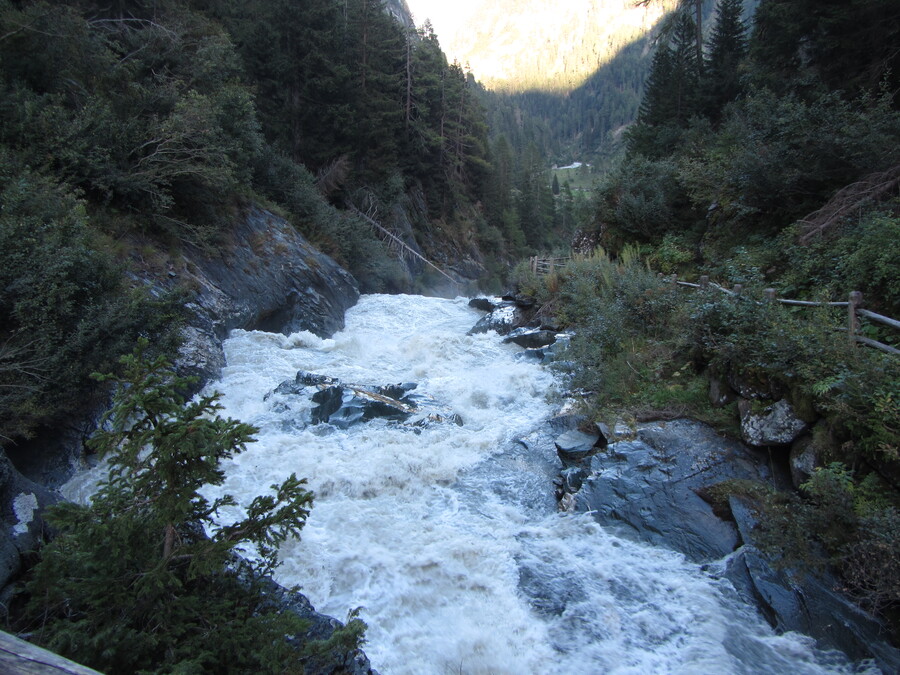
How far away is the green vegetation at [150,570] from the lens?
7.66ft

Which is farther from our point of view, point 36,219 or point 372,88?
point 372,88

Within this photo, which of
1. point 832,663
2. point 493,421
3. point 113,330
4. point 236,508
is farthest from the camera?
point 493,421

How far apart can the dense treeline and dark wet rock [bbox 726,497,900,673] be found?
0.17 m

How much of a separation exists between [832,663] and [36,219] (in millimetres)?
9778

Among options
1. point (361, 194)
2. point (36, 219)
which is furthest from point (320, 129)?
point (36, 219)

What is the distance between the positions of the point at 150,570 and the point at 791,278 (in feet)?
31.3

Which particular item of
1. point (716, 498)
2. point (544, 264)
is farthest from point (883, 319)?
point (544, 264)

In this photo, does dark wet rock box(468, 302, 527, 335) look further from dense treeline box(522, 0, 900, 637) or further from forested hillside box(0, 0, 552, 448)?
forested hillside box(0, 0, 552, 448)

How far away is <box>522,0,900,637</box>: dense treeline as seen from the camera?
412 centimetres

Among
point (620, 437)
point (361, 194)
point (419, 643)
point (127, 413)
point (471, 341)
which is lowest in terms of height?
point (419, 643)

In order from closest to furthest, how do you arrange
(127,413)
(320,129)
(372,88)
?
(127,413) → (320,129) → (372,88)

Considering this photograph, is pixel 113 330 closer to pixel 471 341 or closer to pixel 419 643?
pixel 419 643

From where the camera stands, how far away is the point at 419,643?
4.03 meters

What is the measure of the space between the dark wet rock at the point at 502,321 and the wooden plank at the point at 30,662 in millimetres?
12761
